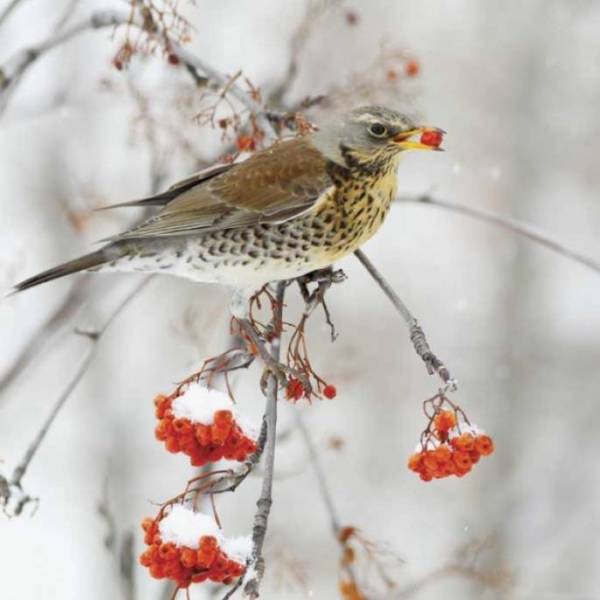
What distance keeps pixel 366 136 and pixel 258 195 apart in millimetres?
386

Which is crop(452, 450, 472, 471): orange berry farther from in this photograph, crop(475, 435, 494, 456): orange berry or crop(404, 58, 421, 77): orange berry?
crop(404, 58, 421, 77): orange berry

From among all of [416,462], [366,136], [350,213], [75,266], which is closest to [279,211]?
[350,213]

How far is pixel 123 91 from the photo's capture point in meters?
3.81

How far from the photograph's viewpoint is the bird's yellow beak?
2838mm

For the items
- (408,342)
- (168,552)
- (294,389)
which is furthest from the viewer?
(408,342)

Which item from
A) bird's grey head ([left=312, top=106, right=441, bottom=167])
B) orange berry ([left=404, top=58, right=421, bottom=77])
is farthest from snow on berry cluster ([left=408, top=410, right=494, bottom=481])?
orange berry ([left=404, top=58, right=421, bottom=77])

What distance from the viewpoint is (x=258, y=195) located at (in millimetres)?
3186

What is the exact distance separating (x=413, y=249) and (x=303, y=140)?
9162mm

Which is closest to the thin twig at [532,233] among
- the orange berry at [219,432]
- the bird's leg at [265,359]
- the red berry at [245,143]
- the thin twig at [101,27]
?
the red berry at [245,143]

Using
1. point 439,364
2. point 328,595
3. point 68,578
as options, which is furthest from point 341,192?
point 328,595

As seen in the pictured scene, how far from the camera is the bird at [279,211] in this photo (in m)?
3.06

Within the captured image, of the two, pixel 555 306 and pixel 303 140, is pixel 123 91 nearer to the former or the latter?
pixel 303 140

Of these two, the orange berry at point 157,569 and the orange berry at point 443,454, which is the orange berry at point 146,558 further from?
the orange berry at point 443,454

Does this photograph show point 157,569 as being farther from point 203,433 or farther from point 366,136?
point 366,136
